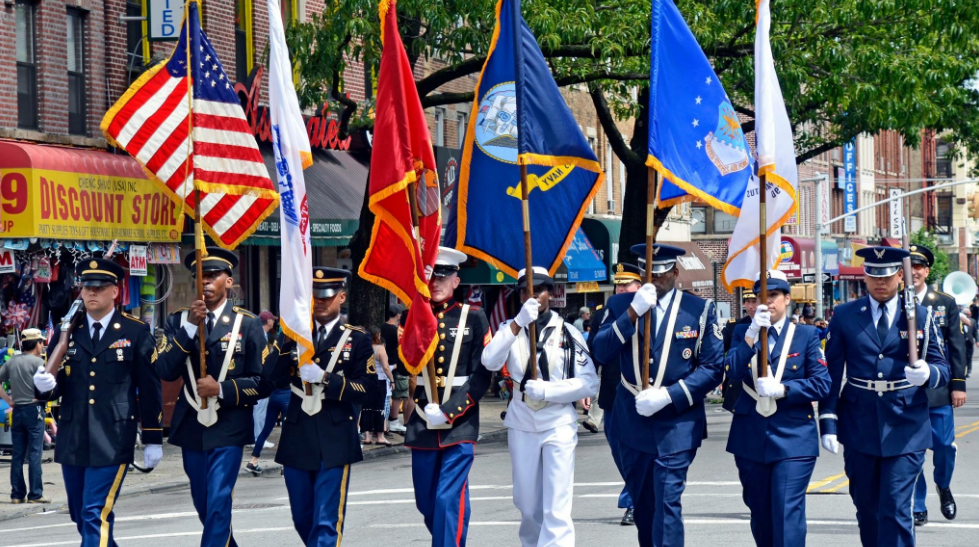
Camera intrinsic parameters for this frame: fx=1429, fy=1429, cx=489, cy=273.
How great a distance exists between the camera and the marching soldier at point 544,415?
338 inches

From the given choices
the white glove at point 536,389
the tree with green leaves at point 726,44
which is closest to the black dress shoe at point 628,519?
the white glove at point 536,389

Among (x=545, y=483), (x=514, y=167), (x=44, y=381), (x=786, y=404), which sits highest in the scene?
(x=514, y=167)

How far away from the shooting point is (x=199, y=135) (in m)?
9.66

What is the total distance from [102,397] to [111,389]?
0.24 ft

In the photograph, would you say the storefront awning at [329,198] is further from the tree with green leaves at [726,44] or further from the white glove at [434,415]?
the white glove at [434,415]

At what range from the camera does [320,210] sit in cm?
→ 2295

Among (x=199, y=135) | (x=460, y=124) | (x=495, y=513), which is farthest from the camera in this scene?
(x=460, y=124)

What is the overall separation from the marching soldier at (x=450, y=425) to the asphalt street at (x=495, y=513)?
219cm

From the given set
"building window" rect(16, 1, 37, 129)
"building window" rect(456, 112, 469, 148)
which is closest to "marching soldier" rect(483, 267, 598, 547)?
"building window" rect(16, 1, 37, 129)

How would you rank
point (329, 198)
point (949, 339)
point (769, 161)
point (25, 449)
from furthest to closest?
point (329, 198)
point (25, 449)
point (949, 339)
point (769, 161)

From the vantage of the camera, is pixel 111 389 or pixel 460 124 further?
pixel 460 124

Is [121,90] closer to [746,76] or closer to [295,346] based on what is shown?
[746,76]

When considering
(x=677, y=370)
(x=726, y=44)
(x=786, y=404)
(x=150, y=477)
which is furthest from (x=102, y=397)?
(x=726, y=44)

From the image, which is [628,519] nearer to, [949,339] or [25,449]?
[949,339]
